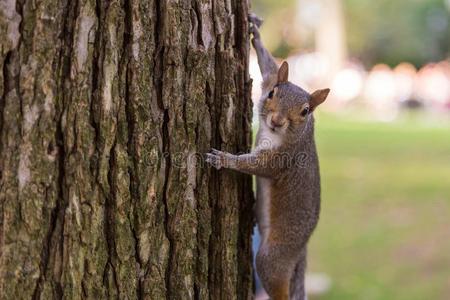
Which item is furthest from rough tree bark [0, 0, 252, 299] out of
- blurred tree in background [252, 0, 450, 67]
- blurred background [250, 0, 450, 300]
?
blurred tree in background [252, 0, 450, 67]

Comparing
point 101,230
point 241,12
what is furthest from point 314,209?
point 101,230

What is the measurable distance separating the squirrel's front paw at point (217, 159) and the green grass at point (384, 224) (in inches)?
109

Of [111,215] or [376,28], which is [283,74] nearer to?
[111,215]

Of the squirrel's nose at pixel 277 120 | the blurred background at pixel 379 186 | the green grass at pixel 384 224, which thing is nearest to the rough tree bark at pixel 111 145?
the squirrel's nose at pixel 277 120

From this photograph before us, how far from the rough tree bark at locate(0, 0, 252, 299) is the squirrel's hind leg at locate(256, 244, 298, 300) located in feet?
1.68

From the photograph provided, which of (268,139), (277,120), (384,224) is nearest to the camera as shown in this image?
(277,120)

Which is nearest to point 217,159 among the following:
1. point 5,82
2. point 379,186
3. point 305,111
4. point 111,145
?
point 111,145

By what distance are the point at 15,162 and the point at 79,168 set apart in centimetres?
15

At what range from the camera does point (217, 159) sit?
207cm

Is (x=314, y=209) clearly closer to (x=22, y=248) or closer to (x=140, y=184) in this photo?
(x=140, y=184)

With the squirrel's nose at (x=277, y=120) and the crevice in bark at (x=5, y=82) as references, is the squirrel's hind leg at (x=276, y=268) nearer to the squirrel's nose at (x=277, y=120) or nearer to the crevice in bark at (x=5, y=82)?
the squirrel's nose at (x=277, y=120)

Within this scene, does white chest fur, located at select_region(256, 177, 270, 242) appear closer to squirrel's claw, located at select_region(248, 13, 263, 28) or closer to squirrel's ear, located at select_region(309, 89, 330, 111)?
squirrel's ear, located at select_region(309, 89, 330, 111)

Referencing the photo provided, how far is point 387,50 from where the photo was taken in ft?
111

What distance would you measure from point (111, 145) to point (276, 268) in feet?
3.42
